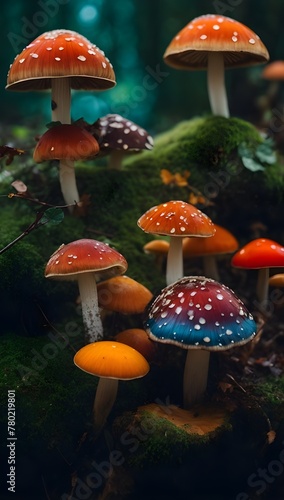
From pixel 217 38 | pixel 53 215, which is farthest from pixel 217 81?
pixel 53 215

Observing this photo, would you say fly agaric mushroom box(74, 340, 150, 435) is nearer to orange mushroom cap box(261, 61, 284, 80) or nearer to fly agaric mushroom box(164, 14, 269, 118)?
fly agaric mushroom box(164, 14, 269, 118)

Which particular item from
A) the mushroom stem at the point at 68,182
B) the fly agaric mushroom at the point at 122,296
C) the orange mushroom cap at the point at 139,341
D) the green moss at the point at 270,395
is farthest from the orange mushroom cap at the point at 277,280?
the mushroom stem at the point at 68,182

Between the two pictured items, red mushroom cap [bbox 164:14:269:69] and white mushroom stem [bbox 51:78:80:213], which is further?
red mushroom cap [bbox 164:14:269:69]

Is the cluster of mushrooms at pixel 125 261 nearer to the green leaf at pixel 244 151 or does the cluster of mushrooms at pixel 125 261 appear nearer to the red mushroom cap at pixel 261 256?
the red mushroom cap at pixel 261 256

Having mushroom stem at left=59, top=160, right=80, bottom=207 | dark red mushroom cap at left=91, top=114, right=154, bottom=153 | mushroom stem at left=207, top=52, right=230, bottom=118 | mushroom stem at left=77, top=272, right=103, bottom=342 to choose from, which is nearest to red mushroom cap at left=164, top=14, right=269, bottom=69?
mushroom stem at left=207, top=52, right=230, bottom=118

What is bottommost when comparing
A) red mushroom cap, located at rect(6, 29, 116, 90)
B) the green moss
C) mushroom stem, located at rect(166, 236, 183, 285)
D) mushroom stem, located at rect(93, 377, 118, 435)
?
the green moss

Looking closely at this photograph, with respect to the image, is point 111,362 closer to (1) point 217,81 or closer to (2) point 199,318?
(2) point 199,318

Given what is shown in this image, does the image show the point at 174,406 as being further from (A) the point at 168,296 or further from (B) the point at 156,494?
(A) the point at 168,296
